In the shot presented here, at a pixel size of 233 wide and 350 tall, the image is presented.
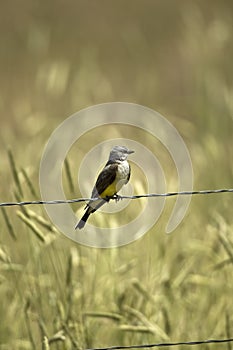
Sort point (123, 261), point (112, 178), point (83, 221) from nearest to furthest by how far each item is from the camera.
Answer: point (83, 221), point (112, 178), point (123, 261)

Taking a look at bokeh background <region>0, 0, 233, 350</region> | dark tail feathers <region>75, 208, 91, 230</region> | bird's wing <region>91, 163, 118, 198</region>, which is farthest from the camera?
bird's wing <region>91, 163, 118, 198</region>

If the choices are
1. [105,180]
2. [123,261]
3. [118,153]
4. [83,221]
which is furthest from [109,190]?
[123,261]

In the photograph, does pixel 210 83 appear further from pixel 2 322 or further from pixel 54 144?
pixel 2 322

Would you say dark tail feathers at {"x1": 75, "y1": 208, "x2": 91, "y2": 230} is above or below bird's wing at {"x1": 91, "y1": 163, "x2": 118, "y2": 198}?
below

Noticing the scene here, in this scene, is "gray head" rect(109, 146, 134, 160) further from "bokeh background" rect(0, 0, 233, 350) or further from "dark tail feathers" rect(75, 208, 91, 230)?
"dark tail feathers" rect(75, 208, 91, 230)

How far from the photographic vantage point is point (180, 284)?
16.1 ft

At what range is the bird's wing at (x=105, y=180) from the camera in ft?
16.1

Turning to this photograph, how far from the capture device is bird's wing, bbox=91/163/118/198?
4.91 meters

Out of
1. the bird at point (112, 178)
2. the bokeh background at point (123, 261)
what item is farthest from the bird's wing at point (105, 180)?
the bokeh background at point (123, 261)

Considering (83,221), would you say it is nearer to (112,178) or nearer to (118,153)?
(112,178)

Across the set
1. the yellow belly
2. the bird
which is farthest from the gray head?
the yellow belly

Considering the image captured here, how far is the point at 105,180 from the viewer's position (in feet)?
16.2

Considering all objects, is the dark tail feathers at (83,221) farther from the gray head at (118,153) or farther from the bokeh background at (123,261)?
the gray head at (118,153)

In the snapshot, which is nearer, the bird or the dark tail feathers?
the dark tail feathers
